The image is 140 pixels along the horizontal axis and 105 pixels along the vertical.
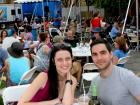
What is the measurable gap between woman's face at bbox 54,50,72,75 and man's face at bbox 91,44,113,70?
0.36 metres

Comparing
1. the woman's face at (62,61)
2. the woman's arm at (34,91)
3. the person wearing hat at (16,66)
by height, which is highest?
the woman's face at (62,61)

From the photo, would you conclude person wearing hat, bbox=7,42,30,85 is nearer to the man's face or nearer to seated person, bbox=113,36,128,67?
seated person, bbox=113,36,128,67

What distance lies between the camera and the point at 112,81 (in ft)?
10.5

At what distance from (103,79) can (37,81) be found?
65cm

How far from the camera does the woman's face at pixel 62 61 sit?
11.7 feet

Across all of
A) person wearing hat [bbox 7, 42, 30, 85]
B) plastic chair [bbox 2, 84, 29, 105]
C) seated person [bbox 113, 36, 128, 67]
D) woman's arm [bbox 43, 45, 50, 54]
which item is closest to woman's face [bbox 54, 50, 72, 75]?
plastic chair [bbox 2, 84, 29, 105]

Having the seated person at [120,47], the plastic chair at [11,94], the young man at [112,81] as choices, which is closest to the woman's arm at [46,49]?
the seated person at [120,47]

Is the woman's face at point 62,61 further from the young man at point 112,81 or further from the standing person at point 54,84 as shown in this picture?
the young man at point 112,81

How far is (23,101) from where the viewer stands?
11.7ft

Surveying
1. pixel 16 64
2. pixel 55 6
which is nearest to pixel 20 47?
pixel 16 64

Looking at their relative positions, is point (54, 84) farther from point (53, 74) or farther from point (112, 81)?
point (112, 81)

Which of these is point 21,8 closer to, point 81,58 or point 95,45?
point 81,58

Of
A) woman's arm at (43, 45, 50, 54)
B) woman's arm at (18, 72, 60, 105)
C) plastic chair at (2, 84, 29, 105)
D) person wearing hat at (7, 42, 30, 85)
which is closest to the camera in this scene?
woman's arm at (18, 72, 60, 105)

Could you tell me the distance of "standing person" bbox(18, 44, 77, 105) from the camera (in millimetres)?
3561
